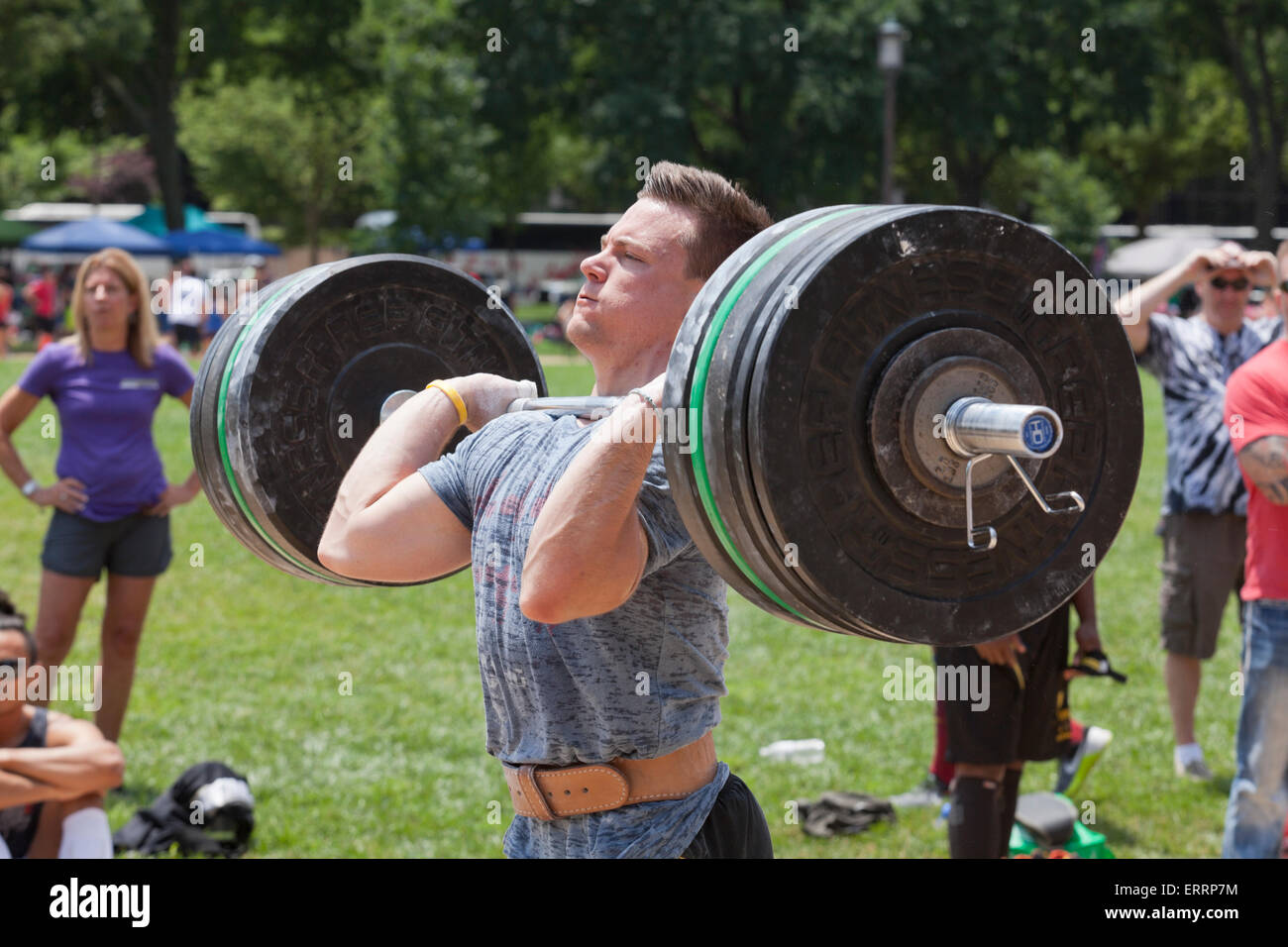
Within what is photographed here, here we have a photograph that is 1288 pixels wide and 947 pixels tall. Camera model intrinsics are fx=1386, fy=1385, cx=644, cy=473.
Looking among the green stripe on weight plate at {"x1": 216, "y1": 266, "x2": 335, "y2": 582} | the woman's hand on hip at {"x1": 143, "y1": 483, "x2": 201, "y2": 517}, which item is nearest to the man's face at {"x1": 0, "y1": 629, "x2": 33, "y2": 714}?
the woman's hand on hip at {"x1": 143, "y1": 483, "x2": 201, "y2": 517}

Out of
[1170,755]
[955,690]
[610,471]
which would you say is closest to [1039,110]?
[1170,755]

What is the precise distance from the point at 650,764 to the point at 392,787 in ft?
11.1

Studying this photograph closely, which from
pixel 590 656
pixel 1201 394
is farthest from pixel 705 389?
pixel 1201 394

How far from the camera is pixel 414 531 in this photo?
2318 millimetres

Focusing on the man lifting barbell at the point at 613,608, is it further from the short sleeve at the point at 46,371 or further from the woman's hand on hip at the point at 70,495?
the short sleeve at the point at 46,371

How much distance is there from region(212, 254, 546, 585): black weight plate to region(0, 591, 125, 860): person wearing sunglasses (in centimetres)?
161

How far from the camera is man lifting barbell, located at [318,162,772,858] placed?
7.29 ft

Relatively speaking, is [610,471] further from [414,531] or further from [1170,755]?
[1170,755]

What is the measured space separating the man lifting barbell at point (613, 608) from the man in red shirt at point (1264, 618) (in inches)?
85.4

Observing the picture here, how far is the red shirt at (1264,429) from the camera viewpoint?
3.89 m

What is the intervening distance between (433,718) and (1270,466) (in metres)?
3.84

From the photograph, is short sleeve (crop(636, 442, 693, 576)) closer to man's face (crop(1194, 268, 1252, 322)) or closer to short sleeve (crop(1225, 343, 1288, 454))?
short sleeve (crop(1225, 343, 1288, 454))

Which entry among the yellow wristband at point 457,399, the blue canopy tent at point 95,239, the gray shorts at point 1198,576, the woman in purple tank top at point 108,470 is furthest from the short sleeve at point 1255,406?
the blue canopy tent at point 95,239
